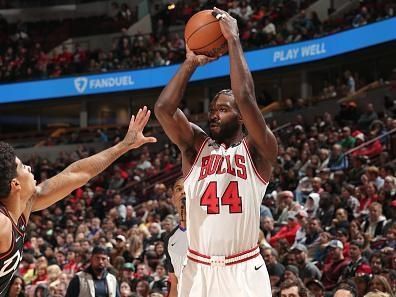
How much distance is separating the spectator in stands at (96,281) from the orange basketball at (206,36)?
394 centimetres

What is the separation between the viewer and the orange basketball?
4684mm

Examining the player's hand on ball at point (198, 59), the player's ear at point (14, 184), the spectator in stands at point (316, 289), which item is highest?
the player's hand on ball at point (198, 59)

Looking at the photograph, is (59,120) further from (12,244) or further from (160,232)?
(12,244)

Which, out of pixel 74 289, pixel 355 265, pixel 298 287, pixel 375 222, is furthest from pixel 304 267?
pixel 74 289

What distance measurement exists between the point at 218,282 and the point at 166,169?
48.0 feet

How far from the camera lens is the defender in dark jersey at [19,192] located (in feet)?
13.0

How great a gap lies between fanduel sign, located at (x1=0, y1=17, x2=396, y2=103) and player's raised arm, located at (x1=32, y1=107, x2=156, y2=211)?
13970 mm

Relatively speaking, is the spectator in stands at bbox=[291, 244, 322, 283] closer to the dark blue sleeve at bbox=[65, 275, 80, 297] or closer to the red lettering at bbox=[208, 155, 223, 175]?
the dark blue sleeve at bbox=[65, 275, 80, 297]

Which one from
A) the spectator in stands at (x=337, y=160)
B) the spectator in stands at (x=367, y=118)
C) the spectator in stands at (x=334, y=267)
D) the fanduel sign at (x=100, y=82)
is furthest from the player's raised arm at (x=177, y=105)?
the fanduel sign at (x=100, y=82)

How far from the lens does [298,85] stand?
22719mm

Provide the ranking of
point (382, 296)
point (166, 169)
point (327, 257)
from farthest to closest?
point (166, 169) → point (327, 257) → point (382, 296)

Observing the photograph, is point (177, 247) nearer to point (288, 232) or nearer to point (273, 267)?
point (273, 267)

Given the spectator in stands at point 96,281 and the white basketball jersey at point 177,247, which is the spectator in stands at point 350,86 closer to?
the spectator in stands at point 96,281

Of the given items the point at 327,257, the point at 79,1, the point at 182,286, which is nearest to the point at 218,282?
the point at 182,286
